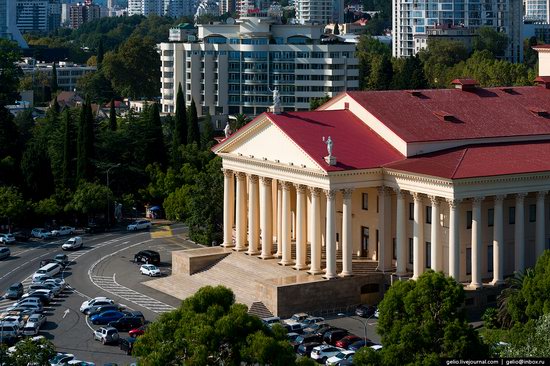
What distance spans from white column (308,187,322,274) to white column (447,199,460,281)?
9054 millimetres

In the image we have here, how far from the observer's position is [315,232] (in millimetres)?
86812

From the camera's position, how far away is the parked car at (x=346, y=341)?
75.7 metres

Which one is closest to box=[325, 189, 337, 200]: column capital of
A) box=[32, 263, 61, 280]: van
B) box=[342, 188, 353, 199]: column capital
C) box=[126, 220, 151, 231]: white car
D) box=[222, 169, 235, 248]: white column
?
box=[342, 188, 353, 199]: column capital

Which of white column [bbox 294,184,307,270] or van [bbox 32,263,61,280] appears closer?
white column [bbox 294,184,307,270]

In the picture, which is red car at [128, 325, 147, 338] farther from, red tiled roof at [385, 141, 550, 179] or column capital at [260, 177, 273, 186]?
red tiled roof at [385, 141, 550, 179]

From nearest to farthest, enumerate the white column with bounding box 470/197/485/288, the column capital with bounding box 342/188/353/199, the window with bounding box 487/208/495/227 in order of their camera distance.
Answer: the white column with bounding box 470/197/485/288
the window with bounding box 487/208/495/227
the column capital with bounding box 342/188/353/199

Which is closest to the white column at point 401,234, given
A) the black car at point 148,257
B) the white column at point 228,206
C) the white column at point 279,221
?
the white column at point 279,221

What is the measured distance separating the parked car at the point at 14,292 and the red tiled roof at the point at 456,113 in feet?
85.1

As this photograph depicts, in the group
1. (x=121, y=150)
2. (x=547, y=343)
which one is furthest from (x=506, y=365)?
(x=121, y=150)

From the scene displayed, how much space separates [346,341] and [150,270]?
25.4 m

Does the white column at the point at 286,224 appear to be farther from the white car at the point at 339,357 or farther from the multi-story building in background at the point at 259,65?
the multi-story building in background at the point at 259,65

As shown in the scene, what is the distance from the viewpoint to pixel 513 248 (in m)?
85.6

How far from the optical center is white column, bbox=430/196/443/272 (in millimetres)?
82500

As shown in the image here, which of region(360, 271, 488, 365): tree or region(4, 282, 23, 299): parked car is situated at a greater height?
region(360, 271, 488, 365): tree
